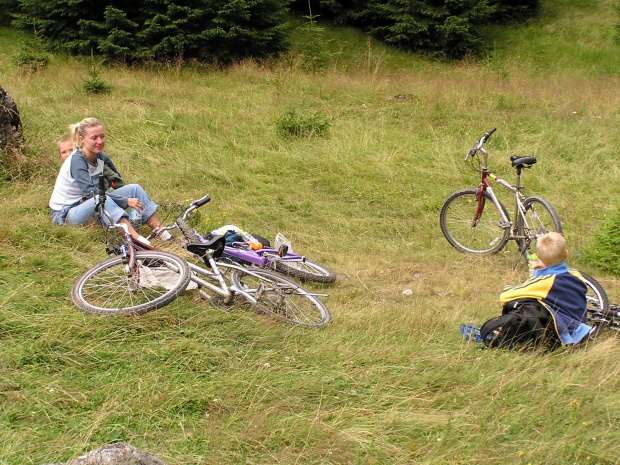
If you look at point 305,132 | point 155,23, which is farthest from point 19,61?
point 305,132

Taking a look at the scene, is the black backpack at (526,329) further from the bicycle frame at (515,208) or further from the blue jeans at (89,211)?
the blue jeans at (89,211)

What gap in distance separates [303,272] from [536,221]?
2655 mm

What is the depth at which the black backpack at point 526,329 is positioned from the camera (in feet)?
13.6

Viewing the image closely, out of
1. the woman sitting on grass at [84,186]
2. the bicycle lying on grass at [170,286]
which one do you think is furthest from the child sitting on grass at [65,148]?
the bicycle lying on grass at [170,286]

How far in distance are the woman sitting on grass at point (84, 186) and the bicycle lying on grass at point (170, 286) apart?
3.02 ft

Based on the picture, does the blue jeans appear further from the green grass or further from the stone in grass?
the stone in grass

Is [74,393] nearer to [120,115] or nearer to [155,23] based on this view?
[120,115]

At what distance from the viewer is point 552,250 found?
4230 millimetres

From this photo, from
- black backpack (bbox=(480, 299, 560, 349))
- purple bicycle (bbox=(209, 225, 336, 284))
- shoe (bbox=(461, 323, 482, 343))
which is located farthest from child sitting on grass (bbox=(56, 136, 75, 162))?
black backpack (bbox=(480, 299, 560, 349))

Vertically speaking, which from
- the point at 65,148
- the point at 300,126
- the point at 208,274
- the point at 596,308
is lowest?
the point at 596,308

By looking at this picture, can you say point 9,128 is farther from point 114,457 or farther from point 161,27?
point 161,27

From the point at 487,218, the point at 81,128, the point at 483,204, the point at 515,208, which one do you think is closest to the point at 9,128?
the point at 81,128

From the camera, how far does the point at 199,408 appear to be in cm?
344

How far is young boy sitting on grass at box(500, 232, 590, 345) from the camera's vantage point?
4184 mm
